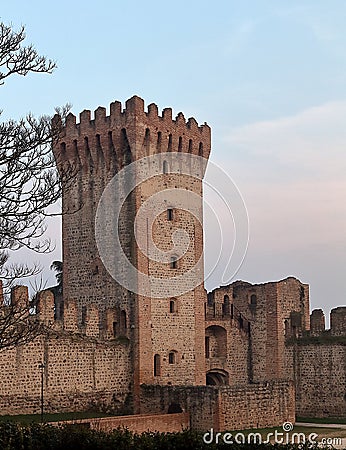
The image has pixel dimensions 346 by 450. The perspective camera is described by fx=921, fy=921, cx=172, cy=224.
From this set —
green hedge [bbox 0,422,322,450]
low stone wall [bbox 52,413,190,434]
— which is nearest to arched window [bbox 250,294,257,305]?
low stone wall [bbox 52,413,190,434]

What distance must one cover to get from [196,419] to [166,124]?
428 inches

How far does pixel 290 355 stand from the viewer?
38031 millimetres

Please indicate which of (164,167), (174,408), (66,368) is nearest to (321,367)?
(174,408)

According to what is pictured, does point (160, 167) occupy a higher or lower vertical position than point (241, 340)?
higher

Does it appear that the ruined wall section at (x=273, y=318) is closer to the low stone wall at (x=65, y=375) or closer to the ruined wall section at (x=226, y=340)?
the ruined wall section at (x=226, y=340)

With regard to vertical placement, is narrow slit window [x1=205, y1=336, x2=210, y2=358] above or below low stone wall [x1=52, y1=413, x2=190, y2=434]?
above

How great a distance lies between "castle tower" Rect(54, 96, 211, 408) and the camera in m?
32.0

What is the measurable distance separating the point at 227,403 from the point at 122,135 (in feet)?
33.0

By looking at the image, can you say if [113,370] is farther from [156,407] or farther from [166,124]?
[166,124]

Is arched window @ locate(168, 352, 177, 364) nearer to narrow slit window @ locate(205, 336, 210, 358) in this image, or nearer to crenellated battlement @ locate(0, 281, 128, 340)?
crenellated battlement @ locate(0, 281, 128, 340)

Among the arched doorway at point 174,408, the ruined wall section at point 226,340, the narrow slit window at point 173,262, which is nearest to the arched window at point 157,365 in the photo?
the arched doorway at point 174,408

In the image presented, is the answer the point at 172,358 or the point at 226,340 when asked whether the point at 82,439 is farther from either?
the point at 226,340

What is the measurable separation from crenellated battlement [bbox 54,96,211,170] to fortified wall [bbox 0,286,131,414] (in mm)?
5755

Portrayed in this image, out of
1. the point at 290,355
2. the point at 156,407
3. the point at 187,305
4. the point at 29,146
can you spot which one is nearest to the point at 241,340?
the point at 290,355
